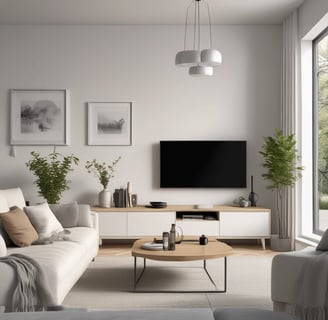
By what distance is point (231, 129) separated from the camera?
25.1ft

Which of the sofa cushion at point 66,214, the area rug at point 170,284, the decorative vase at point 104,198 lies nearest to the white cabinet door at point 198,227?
the area rug at point 170,284

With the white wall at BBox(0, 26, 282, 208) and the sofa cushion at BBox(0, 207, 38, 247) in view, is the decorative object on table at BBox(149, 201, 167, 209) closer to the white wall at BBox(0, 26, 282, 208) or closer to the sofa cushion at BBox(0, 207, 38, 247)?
the white wall at BBox(0, 26, 282, 208)

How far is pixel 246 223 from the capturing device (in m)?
7.14

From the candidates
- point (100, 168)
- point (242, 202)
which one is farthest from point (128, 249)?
point (242, 202)

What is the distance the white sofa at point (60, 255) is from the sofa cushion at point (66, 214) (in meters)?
0.09

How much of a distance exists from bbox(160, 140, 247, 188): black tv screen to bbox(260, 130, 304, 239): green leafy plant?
452mm

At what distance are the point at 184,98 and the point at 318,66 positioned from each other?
1911 millimetres

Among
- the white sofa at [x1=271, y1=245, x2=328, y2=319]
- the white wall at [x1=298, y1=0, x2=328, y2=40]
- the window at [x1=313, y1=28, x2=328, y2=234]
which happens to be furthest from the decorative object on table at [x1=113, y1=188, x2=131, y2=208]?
the white sofa at [x1=271, y1=245, x2=328, y2=319]

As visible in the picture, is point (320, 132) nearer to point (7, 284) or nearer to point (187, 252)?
point (187, 252)

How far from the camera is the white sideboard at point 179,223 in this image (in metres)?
7.12

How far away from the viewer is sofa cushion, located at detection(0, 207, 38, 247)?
4668mm

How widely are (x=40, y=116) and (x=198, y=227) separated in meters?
2.76

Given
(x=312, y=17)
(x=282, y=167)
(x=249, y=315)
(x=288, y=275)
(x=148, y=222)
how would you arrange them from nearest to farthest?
(x=249, y=315) < (x=288, y=275) < (x=312, y=17) < (x=282, y=167) < (x=148, y=222)

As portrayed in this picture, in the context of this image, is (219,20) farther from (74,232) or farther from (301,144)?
(74,232)
